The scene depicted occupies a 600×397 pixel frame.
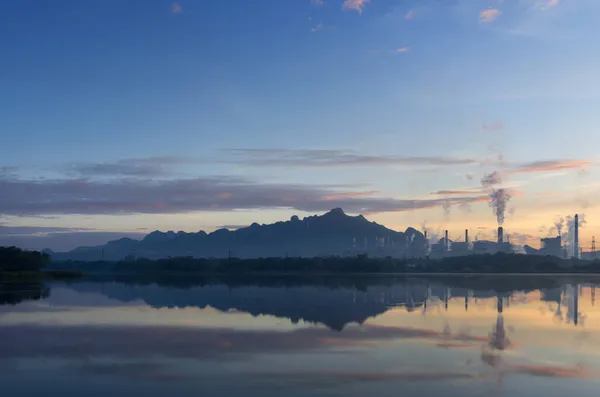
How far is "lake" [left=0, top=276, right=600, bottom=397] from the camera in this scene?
16.7m

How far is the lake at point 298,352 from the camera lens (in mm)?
16688

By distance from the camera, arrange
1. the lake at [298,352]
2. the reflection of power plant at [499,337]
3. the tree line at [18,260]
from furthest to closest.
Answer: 1. the tree line at [18,260]
2. the reflection of power plant at [499,337]
3. the lake at [298,352]

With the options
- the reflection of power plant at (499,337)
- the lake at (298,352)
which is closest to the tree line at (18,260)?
the lake at (298,352)

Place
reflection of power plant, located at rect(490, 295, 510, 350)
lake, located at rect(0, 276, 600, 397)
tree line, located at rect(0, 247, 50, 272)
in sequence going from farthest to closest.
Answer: tree line, located at rect(0, 247, 50, 272)
reflection of power plant, located at rect(490, 295, 510, 350)
lake, located at rect(0, 276, 600, 397)

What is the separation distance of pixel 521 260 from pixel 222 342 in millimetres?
187171

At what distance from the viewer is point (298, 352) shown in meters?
22.0

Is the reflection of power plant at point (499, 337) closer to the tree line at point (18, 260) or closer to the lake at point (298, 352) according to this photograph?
the lake at point (298, 352)

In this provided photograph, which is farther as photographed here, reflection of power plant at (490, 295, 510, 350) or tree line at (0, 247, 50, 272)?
tree line at (0, 247, 50, 272)

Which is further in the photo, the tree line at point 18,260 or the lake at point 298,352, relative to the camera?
the tree line at point 18,260

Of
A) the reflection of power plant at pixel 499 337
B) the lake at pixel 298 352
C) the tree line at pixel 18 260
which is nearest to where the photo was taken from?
the lake at pixel 298 352

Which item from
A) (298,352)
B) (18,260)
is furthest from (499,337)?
(18,260)

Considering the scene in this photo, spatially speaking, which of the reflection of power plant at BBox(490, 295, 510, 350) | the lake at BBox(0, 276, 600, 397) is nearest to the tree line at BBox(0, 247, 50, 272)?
the lake at BBox(0, 276, 600, 397)

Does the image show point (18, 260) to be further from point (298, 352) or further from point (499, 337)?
point (499, 337)

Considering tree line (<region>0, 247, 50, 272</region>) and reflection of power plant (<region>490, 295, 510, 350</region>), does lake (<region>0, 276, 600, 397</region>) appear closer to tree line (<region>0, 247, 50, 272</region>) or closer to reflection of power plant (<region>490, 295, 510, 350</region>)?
reflection of power plant (<region>490, 295, 510, 350</region>)
